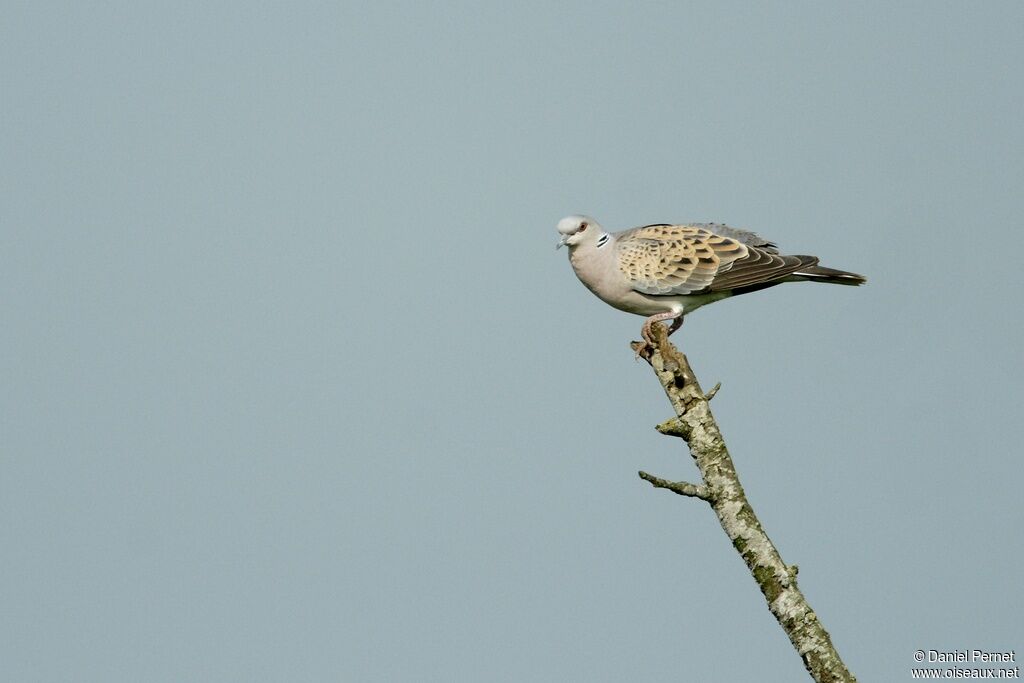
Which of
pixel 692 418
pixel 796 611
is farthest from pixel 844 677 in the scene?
pixel 692 418

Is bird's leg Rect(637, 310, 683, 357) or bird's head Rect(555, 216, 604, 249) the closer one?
bird's leg Rect(637, 310, 683, 357)

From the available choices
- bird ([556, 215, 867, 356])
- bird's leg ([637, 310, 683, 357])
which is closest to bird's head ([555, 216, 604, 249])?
bird ([556, 215, 867, 356])

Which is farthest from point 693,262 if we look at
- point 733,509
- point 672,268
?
point 733,509

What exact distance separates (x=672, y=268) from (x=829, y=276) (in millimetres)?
1594

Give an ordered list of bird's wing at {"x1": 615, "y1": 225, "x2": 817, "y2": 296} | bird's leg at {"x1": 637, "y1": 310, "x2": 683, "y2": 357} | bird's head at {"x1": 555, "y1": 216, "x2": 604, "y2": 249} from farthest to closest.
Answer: bird's head at {"x1": 555, "y1": 216, "x2": 604, "y2": 249}, bird's wing at {"x1": 615, "y1": 225, "x2": 817, "y2": 296}, bird's leg at {"x1": 637, "y1": 310, "x2": 683, "y2": 357}

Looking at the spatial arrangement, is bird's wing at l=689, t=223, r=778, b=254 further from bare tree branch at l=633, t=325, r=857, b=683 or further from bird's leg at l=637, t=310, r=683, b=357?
bare tree branch at l=633, t=325, r=857, b=683

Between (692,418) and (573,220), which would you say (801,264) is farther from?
(692,418)

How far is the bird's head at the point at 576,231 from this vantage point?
1241 centimetres

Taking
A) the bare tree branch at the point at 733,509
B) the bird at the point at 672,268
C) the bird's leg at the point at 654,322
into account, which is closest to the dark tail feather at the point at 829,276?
the bird at the point at 672,268

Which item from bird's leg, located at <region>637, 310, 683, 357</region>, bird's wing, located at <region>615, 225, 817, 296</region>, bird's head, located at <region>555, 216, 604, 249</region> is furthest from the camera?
bird's head, located at <region>555, 216, 604, 249</region>

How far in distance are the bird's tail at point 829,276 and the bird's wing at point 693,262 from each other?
71mm

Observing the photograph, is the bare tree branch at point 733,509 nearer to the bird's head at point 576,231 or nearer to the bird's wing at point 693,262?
the bird's wing at point 693,262

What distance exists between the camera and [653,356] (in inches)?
406

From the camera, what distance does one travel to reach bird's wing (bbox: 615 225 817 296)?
1212 cm
